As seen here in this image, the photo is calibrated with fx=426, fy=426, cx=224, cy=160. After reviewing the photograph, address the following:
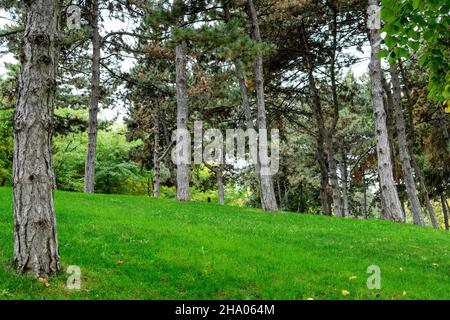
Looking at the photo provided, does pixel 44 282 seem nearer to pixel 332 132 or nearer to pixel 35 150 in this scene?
pixel 35 150

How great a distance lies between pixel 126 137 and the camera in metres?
31.1

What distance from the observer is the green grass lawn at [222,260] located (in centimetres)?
586

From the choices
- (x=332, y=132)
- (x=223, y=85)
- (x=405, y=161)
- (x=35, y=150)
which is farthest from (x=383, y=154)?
(x=35, y=150)

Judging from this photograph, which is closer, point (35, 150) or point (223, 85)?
point (35, 150)

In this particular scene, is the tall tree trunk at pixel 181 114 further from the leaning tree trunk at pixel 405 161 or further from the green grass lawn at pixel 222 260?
the leaning tree trunk at pixel 405 161

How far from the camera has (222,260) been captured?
7.44 meters

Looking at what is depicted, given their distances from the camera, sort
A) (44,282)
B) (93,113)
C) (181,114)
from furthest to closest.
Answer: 1. (93,113)
2. (181,114)
3. (44,282)

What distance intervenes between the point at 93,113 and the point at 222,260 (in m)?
15.3

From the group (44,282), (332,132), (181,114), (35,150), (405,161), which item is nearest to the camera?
(44,282)

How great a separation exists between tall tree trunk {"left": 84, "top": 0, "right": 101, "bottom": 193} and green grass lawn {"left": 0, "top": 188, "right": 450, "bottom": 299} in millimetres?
7925

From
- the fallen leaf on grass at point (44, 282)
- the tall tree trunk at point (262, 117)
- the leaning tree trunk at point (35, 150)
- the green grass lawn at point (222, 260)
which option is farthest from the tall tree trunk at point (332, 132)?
the fallen leaf on grass at point (44, 282)

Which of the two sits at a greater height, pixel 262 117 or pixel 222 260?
pixel 262 117

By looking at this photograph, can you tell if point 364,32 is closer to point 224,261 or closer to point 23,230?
point 224,261

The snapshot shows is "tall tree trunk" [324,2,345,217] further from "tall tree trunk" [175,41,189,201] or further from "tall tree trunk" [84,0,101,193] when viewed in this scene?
"tall tree trunk" [84,0,101,193]
